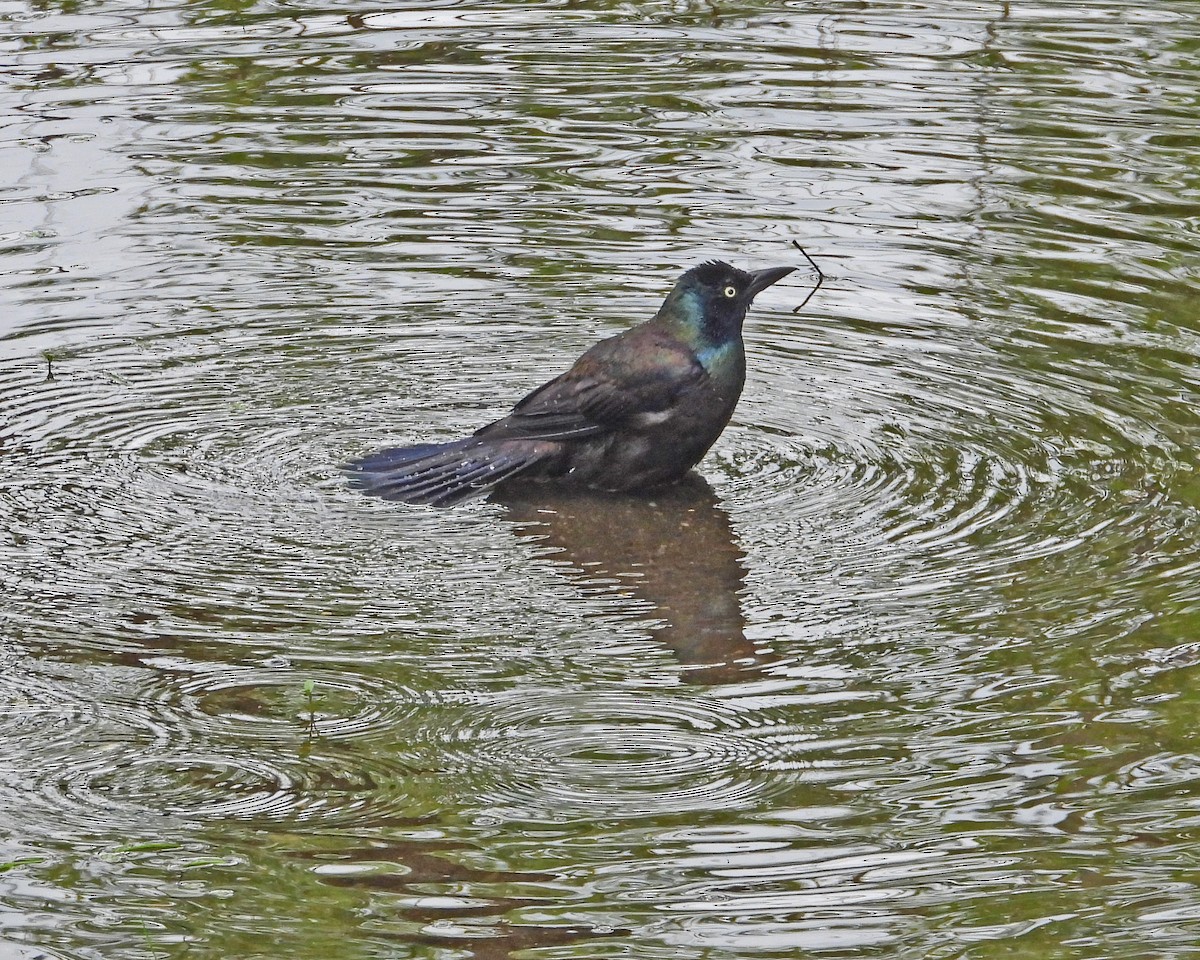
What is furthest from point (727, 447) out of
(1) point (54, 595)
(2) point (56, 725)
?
(2) point (56, 725)

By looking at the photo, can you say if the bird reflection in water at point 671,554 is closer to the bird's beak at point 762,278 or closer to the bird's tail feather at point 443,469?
the bird's tail feather at point 443,469

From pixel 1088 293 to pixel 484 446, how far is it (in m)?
3.29

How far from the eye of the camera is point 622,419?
7.47 meters

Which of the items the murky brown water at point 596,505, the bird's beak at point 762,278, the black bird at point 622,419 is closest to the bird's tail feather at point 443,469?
the black bird at point 622,419

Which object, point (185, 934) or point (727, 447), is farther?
point (727, 447)

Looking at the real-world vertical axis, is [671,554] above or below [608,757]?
below

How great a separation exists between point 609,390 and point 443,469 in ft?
2.23

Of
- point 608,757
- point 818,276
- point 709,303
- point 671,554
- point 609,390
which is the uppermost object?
point 709,303

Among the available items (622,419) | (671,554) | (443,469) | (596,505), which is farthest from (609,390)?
(671,554)

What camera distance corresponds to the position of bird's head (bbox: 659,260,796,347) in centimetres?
759

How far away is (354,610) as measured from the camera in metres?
6.26

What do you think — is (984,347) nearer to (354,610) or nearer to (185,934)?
(354,610)

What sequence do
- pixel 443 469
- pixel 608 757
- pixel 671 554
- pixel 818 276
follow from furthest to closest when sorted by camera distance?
pixel 818 276 → pixel 443 469 → pixel 671 554 → pixel 608 757

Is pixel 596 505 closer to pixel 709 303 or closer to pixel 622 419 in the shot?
pixel 622 419
